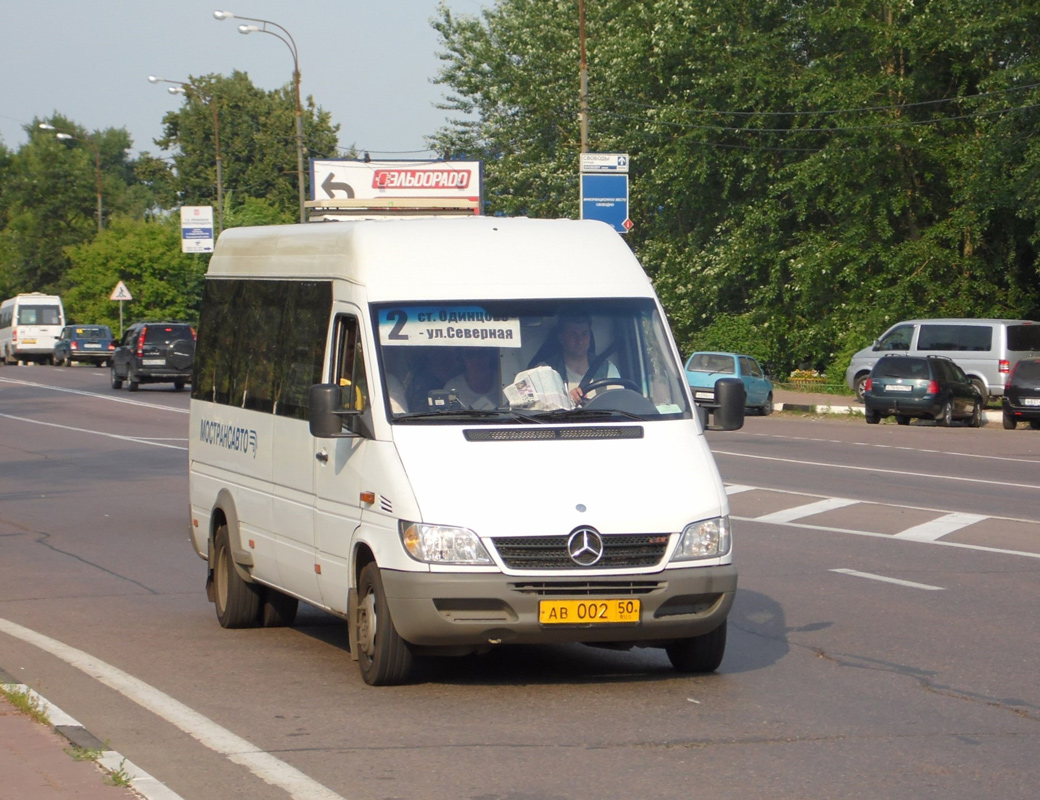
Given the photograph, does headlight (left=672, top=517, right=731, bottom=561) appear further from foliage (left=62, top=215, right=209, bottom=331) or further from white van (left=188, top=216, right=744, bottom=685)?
foliage (left=62, top=215, right=209, bottom=331)

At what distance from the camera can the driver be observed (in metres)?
8.11

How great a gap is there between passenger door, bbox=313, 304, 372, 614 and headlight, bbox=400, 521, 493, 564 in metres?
0.61

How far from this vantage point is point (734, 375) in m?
36.9

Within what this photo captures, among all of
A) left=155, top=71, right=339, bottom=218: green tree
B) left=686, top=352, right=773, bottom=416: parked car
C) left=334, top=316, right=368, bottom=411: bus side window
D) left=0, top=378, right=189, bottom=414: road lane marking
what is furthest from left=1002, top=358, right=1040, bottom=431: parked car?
left=155, top=71, right=339, bottom=218: green tree

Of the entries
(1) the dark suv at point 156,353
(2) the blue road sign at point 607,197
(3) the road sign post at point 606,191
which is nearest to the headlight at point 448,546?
(3) the road sign post at point 606,191

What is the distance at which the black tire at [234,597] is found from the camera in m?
9.62

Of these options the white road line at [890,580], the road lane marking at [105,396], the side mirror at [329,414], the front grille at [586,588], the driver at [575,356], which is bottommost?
the road lane marking at [105,396]

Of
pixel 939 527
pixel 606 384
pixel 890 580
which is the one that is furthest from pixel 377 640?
pixel 939 527

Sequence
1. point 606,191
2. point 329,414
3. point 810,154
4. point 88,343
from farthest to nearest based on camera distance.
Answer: point 88,343, point 810,154, point 606,191, point 329,414

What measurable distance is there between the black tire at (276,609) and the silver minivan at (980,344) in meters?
28.8

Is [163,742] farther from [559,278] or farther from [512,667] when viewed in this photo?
[559,278]

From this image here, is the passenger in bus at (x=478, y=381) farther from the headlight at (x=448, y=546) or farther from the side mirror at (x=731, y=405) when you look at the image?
the side mirror at (x=731, y=405)

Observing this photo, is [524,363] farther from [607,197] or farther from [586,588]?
[607,197]

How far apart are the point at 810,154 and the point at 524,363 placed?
1492 inches
